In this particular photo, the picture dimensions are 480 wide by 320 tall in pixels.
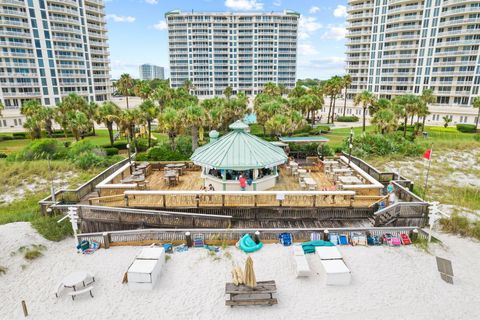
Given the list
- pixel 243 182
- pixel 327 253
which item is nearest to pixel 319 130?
pixel 243 182

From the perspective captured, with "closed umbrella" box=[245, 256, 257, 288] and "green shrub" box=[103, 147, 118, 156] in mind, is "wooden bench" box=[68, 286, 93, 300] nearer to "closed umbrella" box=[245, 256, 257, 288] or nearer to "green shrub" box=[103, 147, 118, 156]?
"closed umbrella" box=[245, 256, 257, 288]

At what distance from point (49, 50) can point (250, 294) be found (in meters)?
84.6

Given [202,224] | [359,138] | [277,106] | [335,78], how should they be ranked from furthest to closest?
[335,78], [277,106], [359,138], [202,224]

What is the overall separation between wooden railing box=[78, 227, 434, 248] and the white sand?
23.3 inches

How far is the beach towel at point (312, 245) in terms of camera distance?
1533 cm

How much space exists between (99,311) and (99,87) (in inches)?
3529

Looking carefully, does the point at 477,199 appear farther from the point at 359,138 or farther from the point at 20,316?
the point at 20,316

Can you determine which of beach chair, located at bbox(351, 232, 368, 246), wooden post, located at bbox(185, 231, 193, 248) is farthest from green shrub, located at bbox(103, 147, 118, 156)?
beach chair, located at bbox(351, 232, 368, 246)

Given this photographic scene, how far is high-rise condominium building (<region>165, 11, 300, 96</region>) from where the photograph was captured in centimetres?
11906

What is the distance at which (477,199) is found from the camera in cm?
2212

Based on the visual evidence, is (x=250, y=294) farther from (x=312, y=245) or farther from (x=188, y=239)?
(x=188, y=239)

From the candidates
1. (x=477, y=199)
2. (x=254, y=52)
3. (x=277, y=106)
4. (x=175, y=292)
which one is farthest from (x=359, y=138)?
(x=254, y=52)

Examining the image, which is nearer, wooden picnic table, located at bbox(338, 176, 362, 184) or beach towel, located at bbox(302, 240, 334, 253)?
beach towel, located at bbox(302, 240, 334, 253)

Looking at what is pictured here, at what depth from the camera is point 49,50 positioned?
73.1 meters
